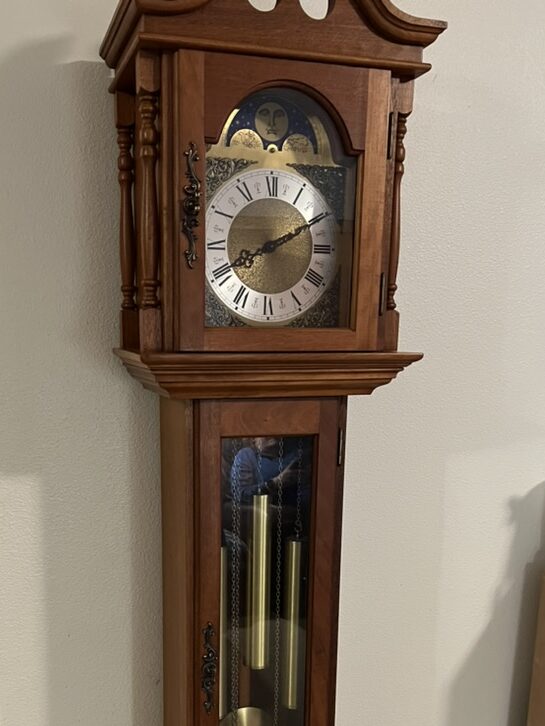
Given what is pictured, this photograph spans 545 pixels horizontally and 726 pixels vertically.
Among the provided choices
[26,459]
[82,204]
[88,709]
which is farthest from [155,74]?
[88,709]

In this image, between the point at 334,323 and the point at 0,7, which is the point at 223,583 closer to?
the point at 334,323

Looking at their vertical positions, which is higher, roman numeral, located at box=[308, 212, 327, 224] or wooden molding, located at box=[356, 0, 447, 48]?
wooden molding, located at box=[356, 0, 447, 48]

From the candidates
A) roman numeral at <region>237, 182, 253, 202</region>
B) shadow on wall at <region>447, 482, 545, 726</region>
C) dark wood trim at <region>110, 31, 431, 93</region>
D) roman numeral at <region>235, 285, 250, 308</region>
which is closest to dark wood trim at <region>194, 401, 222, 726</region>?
roman numeral at <region>235, 285, 250, 308</region>

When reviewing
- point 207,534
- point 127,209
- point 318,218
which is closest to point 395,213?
point 318,218

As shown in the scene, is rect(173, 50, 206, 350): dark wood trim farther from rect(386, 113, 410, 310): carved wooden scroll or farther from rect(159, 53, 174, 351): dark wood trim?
rect(386, 113, 410, 310): carved wooden scroll

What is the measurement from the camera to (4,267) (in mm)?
809

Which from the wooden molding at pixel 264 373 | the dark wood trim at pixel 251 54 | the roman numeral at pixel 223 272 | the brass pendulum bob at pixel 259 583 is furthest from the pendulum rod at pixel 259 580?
the dark wood trim at pixel 251 54

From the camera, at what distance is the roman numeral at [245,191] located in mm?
699

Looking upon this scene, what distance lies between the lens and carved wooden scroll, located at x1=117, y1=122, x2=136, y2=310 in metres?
0.78

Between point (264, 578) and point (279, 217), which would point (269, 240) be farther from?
point (264, 578)

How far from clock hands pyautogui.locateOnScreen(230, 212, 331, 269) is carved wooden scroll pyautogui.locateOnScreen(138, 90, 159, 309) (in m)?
0.08

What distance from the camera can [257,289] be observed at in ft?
2.36

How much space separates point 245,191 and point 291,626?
20.2 inches

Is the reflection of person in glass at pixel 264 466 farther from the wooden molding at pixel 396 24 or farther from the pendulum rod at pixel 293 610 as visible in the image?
the wooden molding at pixel 396 24
